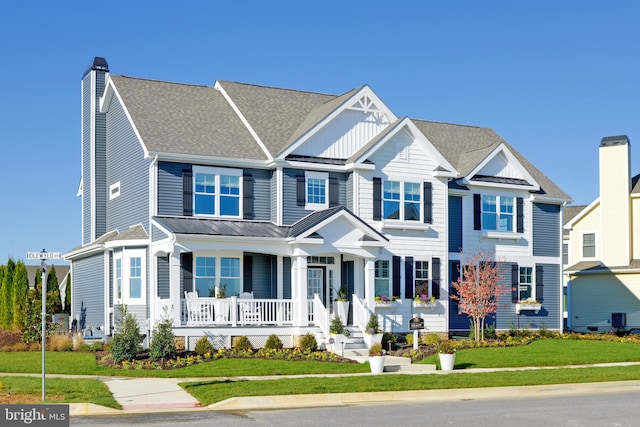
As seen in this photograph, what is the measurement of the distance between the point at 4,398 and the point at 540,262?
2577 cm

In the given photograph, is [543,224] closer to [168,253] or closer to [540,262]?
[540,262]

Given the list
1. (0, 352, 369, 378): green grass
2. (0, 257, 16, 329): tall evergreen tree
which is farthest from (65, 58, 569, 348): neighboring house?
(0, 257, 16, 329): tall evergreen tree

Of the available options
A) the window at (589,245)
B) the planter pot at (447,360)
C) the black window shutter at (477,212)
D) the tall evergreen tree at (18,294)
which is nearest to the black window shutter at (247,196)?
the planter pot at (447,360)

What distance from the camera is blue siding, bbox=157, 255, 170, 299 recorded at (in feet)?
96.4

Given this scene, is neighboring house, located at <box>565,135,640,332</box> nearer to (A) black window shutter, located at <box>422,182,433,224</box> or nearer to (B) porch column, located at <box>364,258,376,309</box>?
(A) black window shutter, located at <box>422,182,433,224</box>

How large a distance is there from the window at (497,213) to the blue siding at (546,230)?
1.38 m

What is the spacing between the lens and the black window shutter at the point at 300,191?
31.7 meters

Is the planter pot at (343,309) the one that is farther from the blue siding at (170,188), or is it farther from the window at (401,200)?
the blue siding at (170,188)

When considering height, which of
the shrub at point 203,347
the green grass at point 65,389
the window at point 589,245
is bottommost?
the green grass at point 65,389

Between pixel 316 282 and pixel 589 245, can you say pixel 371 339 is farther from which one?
pixel 589 245

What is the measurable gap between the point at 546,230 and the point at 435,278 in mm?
6909

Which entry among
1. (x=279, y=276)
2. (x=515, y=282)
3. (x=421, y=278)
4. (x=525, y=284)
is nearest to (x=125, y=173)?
(x=279, y=276)

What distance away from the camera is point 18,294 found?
3738cm

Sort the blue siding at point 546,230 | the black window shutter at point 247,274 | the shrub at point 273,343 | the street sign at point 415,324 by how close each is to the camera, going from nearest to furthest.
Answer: the shrub at point 273,343 < the street sign at point 415,324 < the black window shutter at point 247,274 < the blue siding at point 546,230
